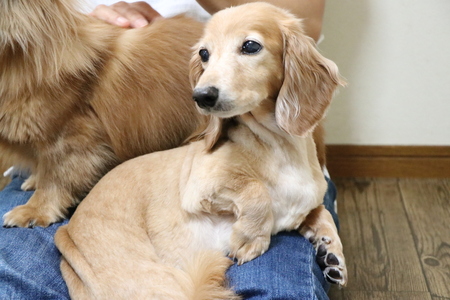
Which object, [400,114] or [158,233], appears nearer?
[158,233]

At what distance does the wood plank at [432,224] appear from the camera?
5.29 feet

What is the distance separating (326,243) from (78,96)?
0.66 meters

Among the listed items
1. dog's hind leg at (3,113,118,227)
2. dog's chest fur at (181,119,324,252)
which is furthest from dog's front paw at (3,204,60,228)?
dog's chest fur at (181,119,324,252)

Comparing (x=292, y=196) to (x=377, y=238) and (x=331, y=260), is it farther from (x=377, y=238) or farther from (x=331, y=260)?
(x=377, y=238)

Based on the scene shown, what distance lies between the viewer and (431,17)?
203 centimetres

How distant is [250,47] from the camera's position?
97cm

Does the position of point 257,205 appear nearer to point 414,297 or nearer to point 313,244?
point 313,244

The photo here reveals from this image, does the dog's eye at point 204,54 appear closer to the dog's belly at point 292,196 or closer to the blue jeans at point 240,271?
the dog's belly at point 292,196

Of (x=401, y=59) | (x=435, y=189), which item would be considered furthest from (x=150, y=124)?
(x=435, y=189)

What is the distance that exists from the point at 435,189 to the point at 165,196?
4.57 ft

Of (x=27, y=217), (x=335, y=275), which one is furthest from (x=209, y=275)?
(x=27, y=217)

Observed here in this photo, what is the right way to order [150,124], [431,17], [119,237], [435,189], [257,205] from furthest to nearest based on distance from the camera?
[435,189], [431,17], [150,124], [119,237], [257,205]

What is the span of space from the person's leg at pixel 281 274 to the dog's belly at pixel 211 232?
6cm

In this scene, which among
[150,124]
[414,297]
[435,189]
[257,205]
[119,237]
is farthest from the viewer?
[435,189]
